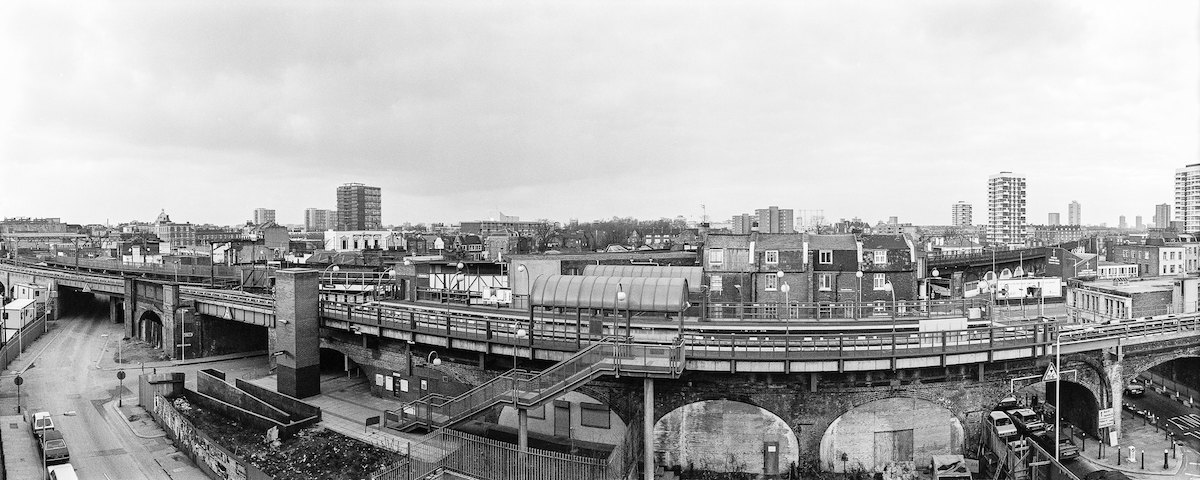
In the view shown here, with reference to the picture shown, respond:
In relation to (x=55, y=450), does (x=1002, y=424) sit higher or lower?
lower

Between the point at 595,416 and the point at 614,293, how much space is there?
19.8 ft

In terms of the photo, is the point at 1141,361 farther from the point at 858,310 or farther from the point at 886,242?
the point at 886,242

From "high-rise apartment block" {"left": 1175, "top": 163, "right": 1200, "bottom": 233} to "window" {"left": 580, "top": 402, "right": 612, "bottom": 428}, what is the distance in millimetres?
216232

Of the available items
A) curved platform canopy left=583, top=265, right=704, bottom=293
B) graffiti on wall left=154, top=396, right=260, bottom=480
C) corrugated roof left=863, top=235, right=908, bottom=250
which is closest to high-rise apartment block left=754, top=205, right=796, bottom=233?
corrugated roof left=863, top=235, right=908, bottom=250

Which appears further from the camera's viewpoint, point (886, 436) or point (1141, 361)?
point (1141, 361)

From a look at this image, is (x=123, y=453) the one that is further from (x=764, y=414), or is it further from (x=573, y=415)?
(x=764, y=414)

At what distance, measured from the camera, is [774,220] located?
96.2 metres

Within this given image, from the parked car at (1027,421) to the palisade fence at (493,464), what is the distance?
71.1ft

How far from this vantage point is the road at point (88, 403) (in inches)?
1217

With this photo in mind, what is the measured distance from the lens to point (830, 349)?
28969 millimetres

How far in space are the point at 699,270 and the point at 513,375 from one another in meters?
21.9

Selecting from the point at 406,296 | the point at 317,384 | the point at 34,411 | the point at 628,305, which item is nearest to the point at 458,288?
the point at 406,296

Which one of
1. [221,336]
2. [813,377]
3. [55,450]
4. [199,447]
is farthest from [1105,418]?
[221,336]

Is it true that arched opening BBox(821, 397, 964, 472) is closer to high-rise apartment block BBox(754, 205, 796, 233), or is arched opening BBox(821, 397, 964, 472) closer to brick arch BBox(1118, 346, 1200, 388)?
brick arch BBox(1118, 346, 1200, 388)
